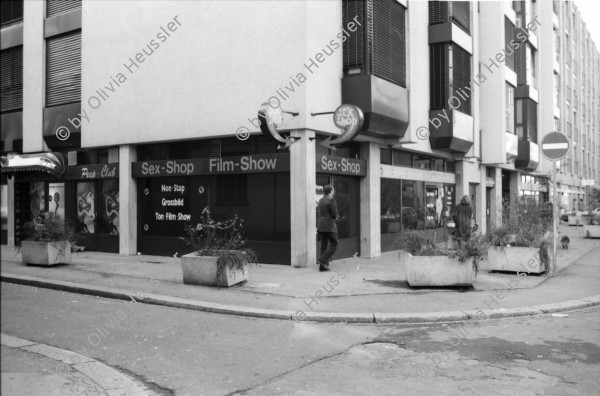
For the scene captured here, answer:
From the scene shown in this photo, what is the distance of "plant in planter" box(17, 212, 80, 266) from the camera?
12.9 m

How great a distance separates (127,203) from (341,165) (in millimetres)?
6780

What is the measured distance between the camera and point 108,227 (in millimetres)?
17359

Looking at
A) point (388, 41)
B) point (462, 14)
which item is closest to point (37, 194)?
point (388, 41)

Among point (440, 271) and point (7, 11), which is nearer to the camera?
point (7, 11)

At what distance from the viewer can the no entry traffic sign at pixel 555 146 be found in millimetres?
11922

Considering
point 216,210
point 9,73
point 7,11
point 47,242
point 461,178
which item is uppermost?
point 461,178

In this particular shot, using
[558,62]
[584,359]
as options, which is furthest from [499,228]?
[558,62]

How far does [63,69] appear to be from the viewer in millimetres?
15258

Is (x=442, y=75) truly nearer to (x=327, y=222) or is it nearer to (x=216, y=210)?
(x=327, y=222)

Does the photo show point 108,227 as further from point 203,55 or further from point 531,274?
point 531,274

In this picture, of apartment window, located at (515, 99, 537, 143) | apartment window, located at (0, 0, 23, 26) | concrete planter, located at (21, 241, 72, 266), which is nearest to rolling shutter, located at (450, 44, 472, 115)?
apartment window, located at (515, 99, 537, 143)

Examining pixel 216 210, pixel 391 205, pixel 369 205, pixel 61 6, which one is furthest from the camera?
pixel 391 205

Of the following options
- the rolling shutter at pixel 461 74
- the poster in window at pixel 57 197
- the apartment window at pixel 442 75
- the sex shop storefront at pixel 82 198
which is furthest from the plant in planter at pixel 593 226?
the poster in window at pixel 57 197

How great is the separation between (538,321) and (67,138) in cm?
1514
